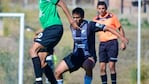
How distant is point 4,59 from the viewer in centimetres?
1405

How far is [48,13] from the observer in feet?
39.4

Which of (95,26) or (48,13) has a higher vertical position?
(48,13)

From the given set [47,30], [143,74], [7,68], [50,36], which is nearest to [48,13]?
[47,30]

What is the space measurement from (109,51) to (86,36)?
1714 mm

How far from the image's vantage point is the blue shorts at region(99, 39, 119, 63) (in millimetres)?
14320

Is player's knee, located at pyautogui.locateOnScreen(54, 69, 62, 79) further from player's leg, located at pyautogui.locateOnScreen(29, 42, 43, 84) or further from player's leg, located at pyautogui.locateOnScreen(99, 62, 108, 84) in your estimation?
player's leg, located at pyautogui.locateOnScreen(99, 62, 108, 84)

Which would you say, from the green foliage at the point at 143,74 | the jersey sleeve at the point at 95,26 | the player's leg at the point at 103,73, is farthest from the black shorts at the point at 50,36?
the green foliage at the point at 143,74

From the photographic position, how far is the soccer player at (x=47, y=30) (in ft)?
38.6

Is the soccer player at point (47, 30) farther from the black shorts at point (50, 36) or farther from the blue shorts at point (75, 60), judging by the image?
the blue shorts at point (75, 60)

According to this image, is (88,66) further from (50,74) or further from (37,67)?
(37,67)

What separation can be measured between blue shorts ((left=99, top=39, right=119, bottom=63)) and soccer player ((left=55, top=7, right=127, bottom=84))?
147cm

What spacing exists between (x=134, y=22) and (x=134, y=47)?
9831 millimetres

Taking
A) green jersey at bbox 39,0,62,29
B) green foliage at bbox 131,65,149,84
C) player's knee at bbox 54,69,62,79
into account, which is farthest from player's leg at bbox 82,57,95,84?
green foliage at bbox 131,65,149,84

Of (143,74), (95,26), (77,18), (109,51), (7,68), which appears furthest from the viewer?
(143,74)
